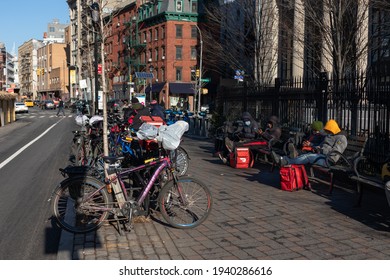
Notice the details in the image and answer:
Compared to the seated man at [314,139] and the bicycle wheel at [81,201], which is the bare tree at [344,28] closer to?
the seated man at [314,139]

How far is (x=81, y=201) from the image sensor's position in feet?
20.3

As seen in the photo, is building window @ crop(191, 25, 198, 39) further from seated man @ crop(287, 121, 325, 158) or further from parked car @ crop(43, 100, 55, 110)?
seated man @ crop(287, 121, 325, 158)

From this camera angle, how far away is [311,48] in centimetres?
1952

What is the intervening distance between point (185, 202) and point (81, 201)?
1.33m

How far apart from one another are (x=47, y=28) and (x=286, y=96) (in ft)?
576

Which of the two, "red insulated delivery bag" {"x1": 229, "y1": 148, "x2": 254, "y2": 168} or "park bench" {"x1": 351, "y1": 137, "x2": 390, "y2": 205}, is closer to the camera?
"park bench" {"x1": 351, "y1": 137, "x2": 390, "y2": 205}

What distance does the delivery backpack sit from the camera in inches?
349

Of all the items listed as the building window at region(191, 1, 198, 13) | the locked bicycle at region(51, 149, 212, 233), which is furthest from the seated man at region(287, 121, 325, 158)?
the building window at region(191, 1, 198, 13)

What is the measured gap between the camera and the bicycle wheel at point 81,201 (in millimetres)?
6152

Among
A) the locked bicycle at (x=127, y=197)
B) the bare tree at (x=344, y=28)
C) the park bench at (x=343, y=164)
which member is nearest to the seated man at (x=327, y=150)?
the park bench at (x=343, y=164)

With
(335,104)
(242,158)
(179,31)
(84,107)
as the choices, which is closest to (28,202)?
(242,158)

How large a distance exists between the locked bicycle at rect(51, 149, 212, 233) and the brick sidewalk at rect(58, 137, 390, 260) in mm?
197

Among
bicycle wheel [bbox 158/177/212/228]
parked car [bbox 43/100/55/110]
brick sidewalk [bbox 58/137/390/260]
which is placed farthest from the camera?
parked car [bbox 43/100/55/110]

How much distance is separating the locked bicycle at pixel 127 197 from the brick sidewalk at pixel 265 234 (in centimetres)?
20
